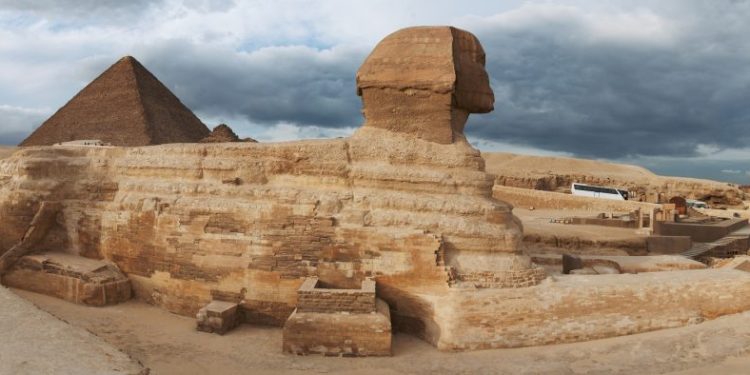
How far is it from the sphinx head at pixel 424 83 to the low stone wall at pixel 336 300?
293 cm

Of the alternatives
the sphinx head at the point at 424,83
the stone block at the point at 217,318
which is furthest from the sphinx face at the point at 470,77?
the stone block at the point at 217,318

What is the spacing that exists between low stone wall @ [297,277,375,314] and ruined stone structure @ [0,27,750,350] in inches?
28.5

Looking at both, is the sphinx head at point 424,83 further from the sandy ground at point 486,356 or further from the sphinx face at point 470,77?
the sandy ground at point 486,356

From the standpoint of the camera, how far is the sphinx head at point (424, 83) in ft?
29.7

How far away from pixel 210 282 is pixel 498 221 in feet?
16.0

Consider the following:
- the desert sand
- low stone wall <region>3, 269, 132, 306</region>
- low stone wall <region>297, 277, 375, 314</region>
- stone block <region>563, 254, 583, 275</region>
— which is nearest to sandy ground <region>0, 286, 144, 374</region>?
low stone wall <region>297, 277, 375, 314</region>

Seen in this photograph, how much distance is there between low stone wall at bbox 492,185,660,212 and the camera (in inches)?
1030

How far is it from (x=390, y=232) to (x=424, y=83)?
2593 mm

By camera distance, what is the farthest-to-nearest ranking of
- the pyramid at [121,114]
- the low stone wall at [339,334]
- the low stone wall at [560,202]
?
the low stone wall at [560,202], the pyramid at [121,114], the low stone wall at [339,334]

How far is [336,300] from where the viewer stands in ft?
25.3

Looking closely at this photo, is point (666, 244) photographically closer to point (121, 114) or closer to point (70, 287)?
point (70, 287)

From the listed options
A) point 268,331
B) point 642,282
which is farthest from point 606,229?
point 268,331

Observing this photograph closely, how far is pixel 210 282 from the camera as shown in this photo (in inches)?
361

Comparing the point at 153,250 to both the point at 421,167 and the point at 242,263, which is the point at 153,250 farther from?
the point at 421,167
